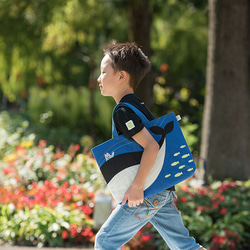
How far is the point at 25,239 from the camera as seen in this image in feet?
14.9

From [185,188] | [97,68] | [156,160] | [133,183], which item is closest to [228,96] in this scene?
[185,188]

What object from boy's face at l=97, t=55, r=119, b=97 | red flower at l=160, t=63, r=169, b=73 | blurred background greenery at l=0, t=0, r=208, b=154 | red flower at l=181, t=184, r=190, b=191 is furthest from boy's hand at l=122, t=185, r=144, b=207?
red flower at l=160, t=63, r=169, b=73

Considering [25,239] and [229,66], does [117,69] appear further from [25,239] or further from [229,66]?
[229,66]

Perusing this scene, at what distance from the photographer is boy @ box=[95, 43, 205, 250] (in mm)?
2275

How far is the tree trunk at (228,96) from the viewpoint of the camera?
601 centimetres

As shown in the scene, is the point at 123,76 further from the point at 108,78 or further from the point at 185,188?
the point at 185,188

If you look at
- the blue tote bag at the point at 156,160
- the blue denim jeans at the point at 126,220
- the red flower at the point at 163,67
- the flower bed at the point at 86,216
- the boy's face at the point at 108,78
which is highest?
the boy's face at the point at 108,78

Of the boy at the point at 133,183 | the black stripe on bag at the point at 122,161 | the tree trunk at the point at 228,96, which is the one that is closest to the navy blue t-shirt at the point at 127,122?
the boy at the point at 133,183

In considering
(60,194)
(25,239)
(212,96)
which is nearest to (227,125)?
(212,96)

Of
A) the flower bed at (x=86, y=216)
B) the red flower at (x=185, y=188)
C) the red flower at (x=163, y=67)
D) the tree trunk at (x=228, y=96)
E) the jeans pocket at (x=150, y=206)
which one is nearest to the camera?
the jeans pocket at (x=150, y=206)

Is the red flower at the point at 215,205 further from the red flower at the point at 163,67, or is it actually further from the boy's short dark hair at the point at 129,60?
the red flower at the point at 163,67

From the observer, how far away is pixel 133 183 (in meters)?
2.30

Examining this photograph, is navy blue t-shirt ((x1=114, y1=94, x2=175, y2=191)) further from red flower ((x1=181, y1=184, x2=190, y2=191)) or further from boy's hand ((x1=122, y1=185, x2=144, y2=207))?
red flower ((x1=181, y1=184, x2=190, y2=191))

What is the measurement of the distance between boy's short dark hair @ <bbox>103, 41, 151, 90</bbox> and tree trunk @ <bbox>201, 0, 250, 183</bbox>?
371 centimetres
